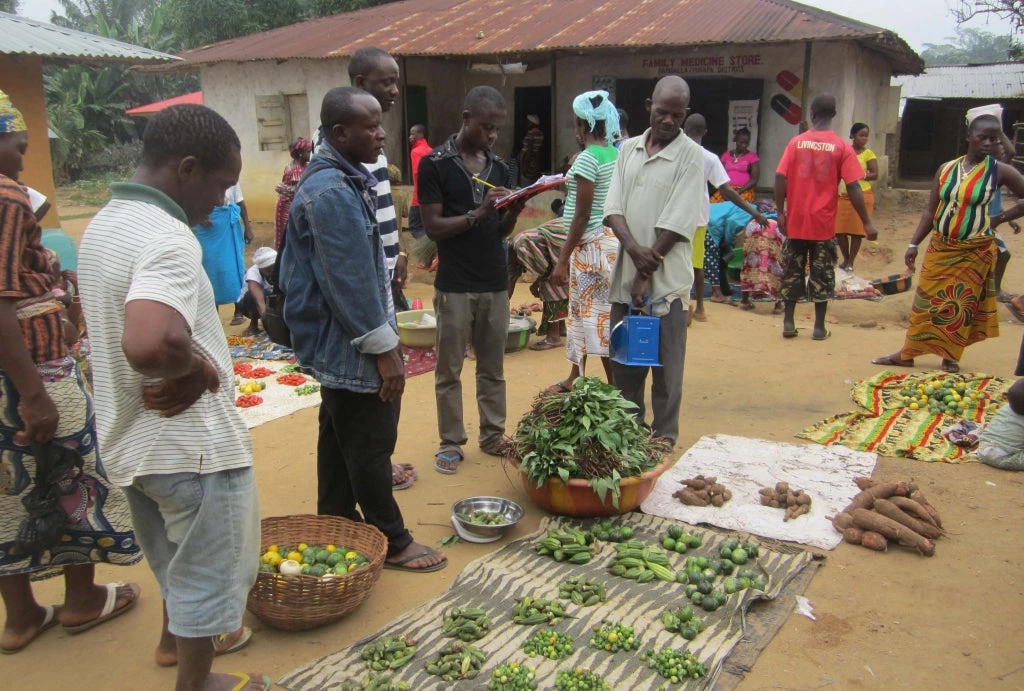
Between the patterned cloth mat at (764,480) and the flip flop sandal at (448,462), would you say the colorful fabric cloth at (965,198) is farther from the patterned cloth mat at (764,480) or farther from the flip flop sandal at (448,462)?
the flip flop sandal at (448,462)

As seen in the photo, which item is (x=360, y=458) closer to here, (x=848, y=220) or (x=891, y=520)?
A: (x=891, y=520)

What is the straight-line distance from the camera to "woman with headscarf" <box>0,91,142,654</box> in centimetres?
272

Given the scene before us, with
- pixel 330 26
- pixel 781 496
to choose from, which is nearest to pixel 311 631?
pixel 781 496

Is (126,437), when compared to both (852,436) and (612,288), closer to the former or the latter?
(612,288)

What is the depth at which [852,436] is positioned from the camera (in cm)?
530

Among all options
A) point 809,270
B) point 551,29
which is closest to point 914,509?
point 809,270

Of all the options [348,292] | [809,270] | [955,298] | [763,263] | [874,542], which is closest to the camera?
[348,292]

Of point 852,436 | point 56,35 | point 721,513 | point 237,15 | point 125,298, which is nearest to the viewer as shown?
point 125,298

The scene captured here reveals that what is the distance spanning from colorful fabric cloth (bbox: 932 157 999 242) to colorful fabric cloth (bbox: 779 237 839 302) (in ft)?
4.22

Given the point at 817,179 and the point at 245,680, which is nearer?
the point at 245,680

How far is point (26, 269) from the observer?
2799 millimetres

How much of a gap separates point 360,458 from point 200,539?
1136 millimetres

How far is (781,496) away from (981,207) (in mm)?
3327

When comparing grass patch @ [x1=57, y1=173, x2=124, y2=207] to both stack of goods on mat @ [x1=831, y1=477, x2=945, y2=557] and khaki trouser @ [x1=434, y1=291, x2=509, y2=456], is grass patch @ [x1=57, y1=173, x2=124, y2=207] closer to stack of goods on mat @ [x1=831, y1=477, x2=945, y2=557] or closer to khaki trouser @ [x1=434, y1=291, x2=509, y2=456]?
khaki trouser @ [x1=434, y1=291, x2=509, y2=456]
